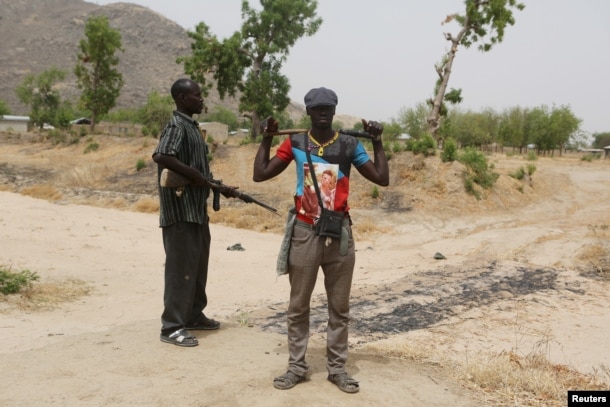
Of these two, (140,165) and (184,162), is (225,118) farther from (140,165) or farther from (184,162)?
(184,162)

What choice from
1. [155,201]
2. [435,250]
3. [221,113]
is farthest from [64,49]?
[435,250]

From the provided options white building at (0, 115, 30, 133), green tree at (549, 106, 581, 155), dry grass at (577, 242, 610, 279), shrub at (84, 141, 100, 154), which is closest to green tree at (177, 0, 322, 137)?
shrub at (84, 141, 100, 154)

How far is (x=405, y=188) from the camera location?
1515cm

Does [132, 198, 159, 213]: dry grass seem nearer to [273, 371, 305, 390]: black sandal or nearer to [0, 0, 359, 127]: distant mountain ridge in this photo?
[273, 371, 305, 390]: black sandal

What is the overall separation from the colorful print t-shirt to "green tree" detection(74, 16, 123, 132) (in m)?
31.3

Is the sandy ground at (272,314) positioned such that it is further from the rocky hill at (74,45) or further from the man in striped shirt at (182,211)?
the rocky hill at (74,45)

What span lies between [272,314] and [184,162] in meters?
2.14

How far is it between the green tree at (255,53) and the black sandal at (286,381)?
2265 cm

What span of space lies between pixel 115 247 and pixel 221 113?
67320 mm

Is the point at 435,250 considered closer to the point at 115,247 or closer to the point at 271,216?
the point at 271,216

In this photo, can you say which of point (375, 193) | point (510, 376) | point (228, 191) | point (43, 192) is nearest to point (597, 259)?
point (510, 376)

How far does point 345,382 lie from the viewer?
334cm

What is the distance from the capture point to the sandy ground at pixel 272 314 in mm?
3342

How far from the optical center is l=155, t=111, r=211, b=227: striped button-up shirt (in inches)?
158
